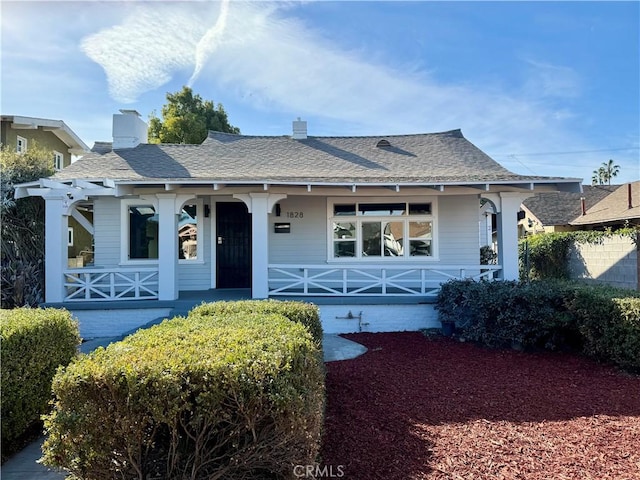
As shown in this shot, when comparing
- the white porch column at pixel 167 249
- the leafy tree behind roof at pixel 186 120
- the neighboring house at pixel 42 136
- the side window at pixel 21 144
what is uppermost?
the leafy tree behind roof at pixel 186 120

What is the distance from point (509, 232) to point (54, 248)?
10104mm

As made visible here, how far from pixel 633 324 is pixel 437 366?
2.81m

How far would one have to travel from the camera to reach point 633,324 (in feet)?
19.2

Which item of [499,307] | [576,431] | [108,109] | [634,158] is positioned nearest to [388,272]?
[499,307]

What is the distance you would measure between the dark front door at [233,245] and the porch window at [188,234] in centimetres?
61

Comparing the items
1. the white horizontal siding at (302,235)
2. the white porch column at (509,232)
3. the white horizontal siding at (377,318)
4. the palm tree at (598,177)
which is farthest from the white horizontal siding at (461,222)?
the palm tree at (598,177)

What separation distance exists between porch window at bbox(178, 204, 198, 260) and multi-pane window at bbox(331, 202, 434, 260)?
3.66m

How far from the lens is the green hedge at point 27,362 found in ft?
12.4

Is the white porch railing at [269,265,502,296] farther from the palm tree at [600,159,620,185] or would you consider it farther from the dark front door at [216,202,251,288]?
the palm tree at [600,159,620,185]

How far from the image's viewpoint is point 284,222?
→ 1080cm

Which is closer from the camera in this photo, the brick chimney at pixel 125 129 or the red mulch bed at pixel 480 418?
the red mulch bed at pixel 480 418

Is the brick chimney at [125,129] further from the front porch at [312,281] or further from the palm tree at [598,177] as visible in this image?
the palm tree at [598,177]

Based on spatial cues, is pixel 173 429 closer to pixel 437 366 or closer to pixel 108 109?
pixel 437 366

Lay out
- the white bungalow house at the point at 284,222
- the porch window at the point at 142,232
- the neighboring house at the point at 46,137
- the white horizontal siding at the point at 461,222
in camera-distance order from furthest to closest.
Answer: the neighboring house at the point at 46,137 < the white horizontal siding at the point at 461,222 < the porch window at the point at 142,232 < the white bungalow house at the point at 284,222
